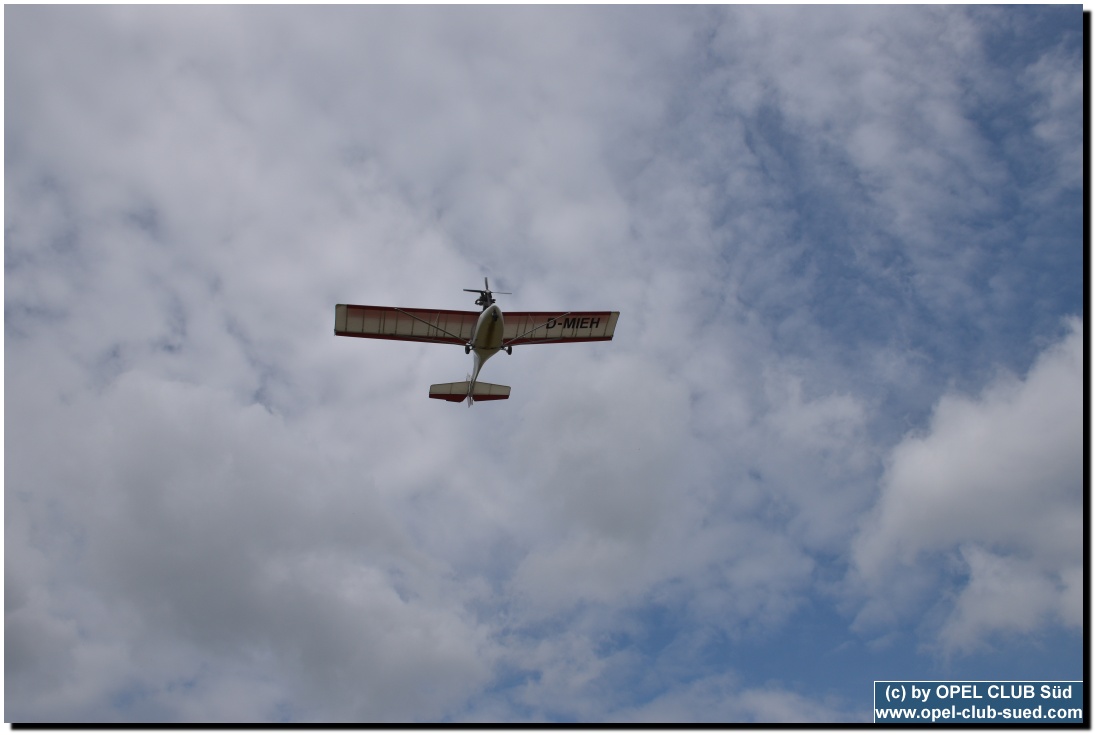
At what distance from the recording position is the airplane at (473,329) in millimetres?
48688

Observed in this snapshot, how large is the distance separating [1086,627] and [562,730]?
19980mm

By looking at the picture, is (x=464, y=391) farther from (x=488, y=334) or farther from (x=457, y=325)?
(x=488, y=334)

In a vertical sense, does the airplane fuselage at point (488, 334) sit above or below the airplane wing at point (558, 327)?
below

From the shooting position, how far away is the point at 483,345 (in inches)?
1879

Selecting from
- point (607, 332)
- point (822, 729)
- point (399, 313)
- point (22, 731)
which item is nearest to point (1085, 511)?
point (822, 729)

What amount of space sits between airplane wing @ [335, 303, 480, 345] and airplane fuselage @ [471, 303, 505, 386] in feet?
6.10

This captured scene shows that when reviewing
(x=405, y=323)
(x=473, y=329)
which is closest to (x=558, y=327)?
(x=473, y=329)

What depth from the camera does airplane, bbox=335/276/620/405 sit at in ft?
160

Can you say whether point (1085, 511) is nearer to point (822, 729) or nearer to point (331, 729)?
point (822, 729)

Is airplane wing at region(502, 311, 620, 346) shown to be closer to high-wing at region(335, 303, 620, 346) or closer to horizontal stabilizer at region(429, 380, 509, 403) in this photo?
high-wing at region(335, 303, 620, 346)

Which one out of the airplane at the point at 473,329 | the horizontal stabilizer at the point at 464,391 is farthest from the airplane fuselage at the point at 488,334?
the horizontal stabilizer at the point at 464,391

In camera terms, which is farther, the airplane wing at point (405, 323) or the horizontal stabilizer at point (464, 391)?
the horizontal stabilizer at point (464, 391)

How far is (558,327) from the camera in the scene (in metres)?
52.5

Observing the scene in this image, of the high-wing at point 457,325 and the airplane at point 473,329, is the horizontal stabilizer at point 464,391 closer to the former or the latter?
the airplane at point 473,329
